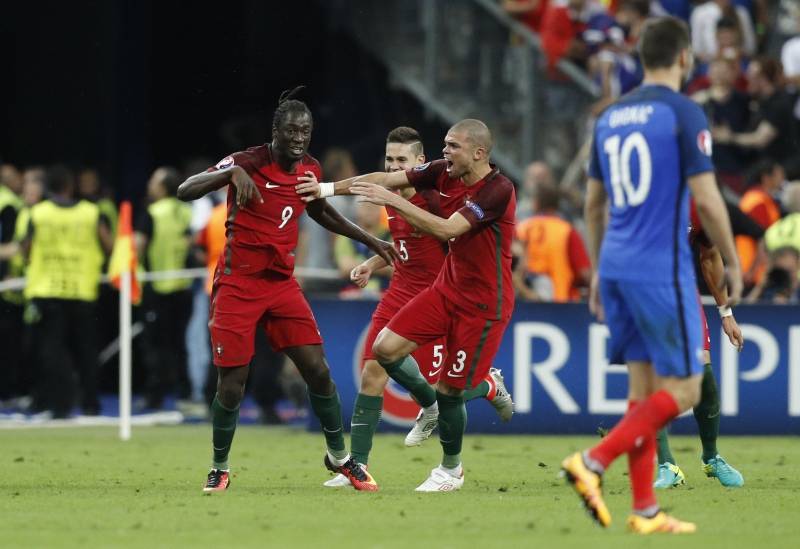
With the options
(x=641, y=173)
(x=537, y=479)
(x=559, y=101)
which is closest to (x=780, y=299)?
(x=559, y=101)

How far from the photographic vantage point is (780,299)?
16328 mm

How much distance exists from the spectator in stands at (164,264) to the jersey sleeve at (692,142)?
10.6 metres

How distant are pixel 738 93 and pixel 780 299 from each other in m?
3.22

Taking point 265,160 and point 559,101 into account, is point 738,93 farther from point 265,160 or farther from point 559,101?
point 265,160

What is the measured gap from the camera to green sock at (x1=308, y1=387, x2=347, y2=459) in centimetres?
1101

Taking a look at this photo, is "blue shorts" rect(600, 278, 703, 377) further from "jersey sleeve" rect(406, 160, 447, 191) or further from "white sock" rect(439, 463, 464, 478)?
"jersey sleeve" rect(406, 160, 447, 191)

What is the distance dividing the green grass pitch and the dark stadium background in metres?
6.80

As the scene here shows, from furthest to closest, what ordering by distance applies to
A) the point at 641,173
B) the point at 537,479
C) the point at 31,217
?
1. the point at 31,217
2. the point at 537,479
3. the point at 641,173

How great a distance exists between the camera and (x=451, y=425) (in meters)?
10.8

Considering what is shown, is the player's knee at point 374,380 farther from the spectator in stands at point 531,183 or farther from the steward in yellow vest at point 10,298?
the steward in yellow vest at point 10,298

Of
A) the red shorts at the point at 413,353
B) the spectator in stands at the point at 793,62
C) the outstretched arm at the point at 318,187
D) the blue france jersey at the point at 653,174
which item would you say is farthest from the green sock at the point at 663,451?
the spectator in stands at the point at 793,62

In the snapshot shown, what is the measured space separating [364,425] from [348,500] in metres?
1.13

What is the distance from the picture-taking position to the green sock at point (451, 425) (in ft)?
35.3

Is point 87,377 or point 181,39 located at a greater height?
point 181,39
